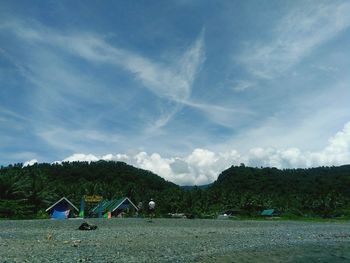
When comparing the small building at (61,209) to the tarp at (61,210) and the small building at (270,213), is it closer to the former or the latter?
the tarp at (61,210)

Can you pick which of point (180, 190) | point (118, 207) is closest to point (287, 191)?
point (180, 190)

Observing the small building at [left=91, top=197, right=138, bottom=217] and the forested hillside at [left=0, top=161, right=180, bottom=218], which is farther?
the small building at [left=91, top=197, right=138, bottom=217]

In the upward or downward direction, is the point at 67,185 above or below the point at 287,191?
below

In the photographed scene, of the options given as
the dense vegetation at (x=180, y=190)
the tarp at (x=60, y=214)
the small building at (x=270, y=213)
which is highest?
the dense vegetation at (x=180, y=190)

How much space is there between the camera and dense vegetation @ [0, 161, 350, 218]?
53719mm

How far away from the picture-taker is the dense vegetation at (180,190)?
53.7m

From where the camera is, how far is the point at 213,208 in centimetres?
9031

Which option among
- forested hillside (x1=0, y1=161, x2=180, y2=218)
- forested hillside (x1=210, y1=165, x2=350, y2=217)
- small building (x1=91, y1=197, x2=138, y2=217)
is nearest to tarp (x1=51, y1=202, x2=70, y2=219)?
forested hillside (x1=0, y1=161, x2=180, y2=218)

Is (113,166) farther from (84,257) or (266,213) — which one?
(84,257)

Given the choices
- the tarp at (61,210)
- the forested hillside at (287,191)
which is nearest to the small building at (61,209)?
the tarp at (61,210)

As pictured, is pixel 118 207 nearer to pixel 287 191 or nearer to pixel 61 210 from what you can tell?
pixel 61 210

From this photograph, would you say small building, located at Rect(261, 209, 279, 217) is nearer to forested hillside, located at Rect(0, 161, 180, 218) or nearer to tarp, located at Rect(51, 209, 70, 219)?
forested hillside, located at Rect(0, 161, 180, 218)

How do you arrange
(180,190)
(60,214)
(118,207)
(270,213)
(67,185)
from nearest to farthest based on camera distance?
(60,214) → (118,207) → (270,213) → (67,185) → (180,190)

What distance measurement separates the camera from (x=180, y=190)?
108 meters
